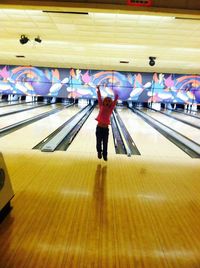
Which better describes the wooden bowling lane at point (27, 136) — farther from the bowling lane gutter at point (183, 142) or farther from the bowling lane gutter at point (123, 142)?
the bowling lane gutter at point (183, 142)

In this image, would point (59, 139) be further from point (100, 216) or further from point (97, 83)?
point (97, 83)

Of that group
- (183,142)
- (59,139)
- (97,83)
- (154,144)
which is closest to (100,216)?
(59,139)

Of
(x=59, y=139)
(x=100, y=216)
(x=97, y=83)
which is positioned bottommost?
(x=100, y=216)

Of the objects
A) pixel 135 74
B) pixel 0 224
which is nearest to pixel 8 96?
pixel 135 74

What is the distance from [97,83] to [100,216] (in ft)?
43.9

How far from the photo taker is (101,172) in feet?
13.1

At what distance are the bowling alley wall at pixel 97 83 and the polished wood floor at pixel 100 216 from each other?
11.6 m

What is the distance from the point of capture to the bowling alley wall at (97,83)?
1553cm

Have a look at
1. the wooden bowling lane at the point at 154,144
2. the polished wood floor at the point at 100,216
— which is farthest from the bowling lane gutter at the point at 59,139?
the wooden bowling lane at the point at 154,144

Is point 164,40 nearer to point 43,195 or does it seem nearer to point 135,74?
point 43,195

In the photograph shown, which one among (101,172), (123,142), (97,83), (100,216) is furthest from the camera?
(97,83)

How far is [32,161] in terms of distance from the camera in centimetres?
435

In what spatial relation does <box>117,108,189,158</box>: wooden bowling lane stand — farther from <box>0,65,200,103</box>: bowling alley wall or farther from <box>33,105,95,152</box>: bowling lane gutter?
<box>0,65,200,103</box>: bowling alley wall

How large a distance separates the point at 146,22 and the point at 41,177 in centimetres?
380
